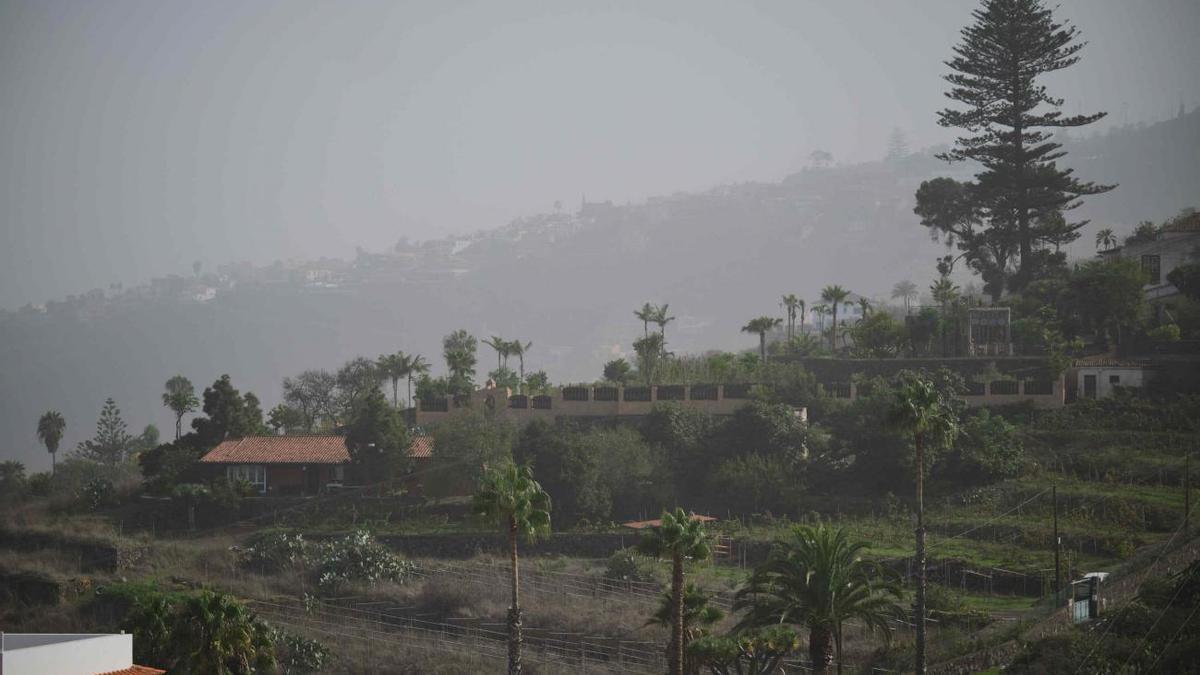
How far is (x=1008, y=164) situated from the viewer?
241 feet

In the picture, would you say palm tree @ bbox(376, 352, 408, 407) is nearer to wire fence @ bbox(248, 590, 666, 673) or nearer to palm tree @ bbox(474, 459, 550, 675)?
wire fence @ bbox(248, 590, 666, 673)

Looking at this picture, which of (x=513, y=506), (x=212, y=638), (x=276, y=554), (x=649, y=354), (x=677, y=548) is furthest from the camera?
(x=649, y=354)

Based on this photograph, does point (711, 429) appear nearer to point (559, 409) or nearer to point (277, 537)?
point (559, 409)

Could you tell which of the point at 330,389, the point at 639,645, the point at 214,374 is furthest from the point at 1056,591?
the point at 214,374

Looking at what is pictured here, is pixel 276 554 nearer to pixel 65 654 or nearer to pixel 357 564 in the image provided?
pixel 357 564

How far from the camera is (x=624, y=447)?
5531 centimetres

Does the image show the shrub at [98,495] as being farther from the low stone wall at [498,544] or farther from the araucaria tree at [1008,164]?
the araucaria tree at [1008,164]

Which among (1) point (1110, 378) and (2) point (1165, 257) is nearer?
(1) point (1110, 378)

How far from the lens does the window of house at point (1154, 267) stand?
68.9 meters

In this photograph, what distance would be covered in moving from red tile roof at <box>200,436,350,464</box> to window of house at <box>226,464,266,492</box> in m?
0.24

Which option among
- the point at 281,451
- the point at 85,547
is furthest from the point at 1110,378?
the point at 85,547

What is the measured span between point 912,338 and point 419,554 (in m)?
A: 25.1

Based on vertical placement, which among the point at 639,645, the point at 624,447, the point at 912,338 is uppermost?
the point at 912,338

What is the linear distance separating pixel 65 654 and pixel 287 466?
112 feet
